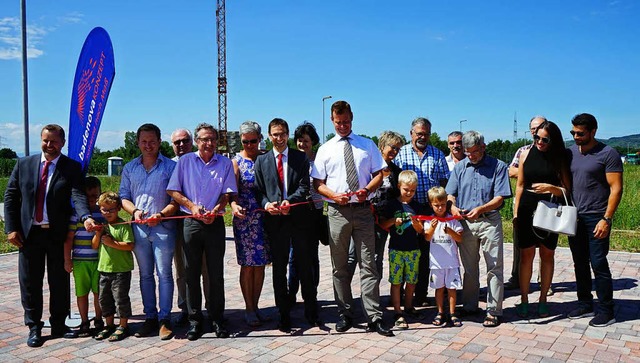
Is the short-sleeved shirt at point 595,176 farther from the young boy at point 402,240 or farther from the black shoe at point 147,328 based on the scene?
the black shoe at point 147,328

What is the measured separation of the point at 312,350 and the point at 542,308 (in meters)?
2.62

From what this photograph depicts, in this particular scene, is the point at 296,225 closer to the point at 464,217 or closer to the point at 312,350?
the point at 312,350

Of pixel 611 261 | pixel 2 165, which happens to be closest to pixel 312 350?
pixel 611 261

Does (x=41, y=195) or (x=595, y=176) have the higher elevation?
(x=595, y=176)

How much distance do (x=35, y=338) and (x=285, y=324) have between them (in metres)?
2.33

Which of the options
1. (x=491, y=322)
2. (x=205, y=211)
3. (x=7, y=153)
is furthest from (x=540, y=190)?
(x=7, y=153)

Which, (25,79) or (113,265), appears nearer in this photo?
(113,265)

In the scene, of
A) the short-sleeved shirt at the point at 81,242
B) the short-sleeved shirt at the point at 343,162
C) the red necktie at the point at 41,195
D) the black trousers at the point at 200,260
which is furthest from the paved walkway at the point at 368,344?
the short-sleeved shirt at the point at 343,162

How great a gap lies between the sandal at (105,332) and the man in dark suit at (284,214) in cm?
162

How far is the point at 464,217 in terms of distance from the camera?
505 centimetres

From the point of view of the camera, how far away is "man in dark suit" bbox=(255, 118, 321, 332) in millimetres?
4922

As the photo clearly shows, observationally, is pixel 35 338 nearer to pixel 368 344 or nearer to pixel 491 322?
pixel 368 344

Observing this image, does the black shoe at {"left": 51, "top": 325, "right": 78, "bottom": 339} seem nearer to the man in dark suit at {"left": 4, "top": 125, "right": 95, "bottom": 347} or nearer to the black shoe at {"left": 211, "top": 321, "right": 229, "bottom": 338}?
the man in dark suit at {"left": 4, "top": 125, "right": 95, "bottom": 347}

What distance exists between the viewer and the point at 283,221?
4930 mm
